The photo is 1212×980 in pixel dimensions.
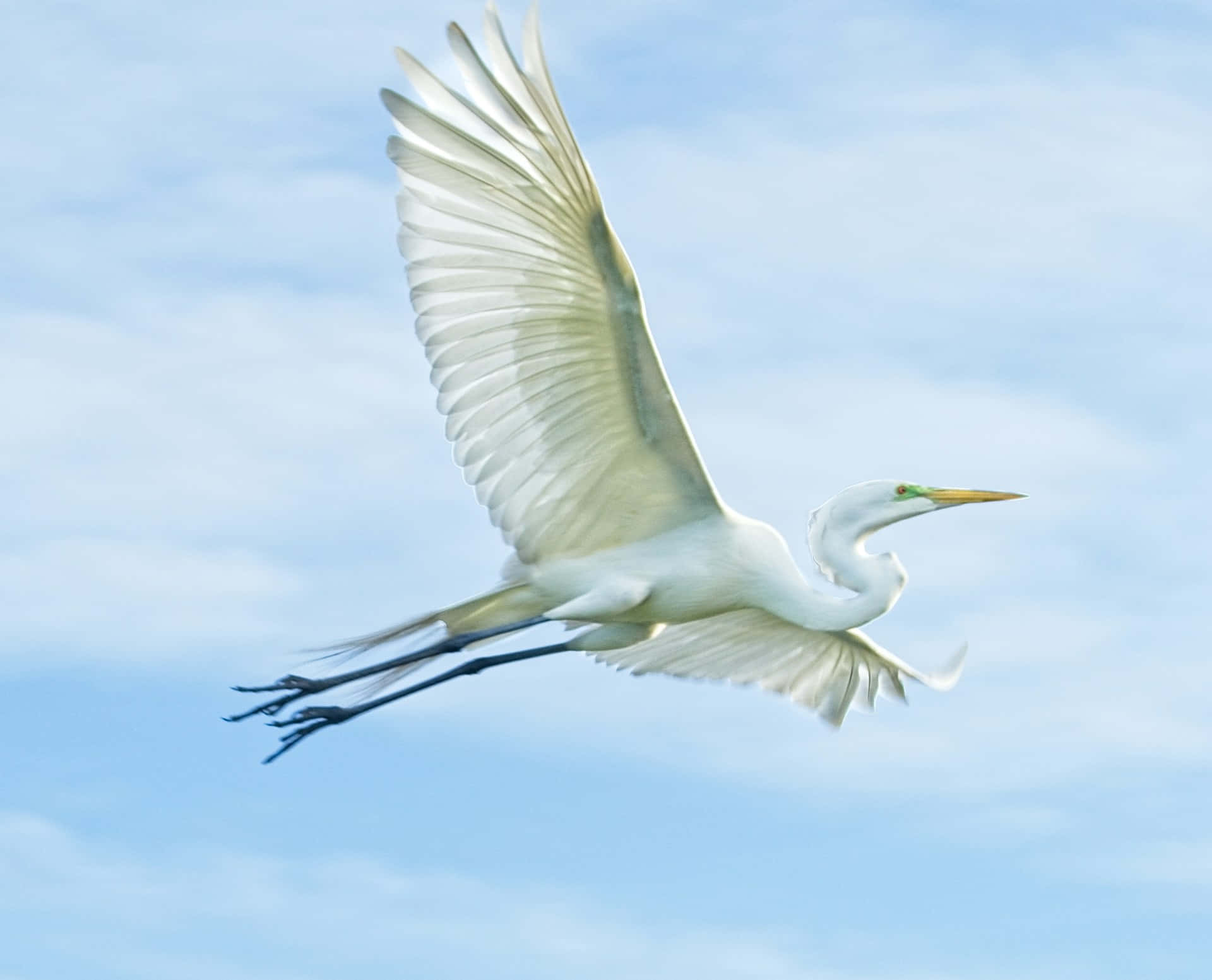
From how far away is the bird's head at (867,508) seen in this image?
1104cm

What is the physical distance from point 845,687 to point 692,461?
9.90 ft

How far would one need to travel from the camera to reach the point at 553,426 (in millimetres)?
10258

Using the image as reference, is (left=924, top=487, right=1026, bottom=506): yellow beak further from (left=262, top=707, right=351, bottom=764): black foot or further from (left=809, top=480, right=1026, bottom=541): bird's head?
(left=262, top=707, right=351, bottom=764): black foot

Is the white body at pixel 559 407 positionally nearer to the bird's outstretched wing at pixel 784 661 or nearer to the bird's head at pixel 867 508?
the bird's head at pixel 867 508

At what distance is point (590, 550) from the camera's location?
10.8 m

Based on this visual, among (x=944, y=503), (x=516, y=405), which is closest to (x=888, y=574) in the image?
(x=944, y=503)

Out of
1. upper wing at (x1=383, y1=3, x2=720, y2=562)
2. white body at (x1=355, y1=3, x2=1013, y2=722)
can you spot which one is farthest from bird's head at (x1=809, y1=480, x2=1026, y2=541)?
upper wing at (x1=383, y1=3, x2=720, y2=562)

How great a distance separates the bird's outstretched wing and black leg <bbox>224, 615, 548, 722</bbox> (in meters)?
1.29

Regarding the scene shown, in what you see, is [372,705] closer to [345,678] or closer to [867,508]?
[345,678]

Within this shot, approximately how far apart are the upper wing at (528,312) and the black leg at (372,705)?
0.84m

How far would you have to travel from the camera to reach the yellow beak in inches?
442

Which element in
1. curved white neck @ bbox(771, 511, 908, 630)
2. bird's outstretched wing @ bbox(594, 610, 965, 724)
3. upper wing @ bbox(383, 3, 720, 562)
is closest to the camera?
upper wing @ bbox(383, 3, 720, 562)

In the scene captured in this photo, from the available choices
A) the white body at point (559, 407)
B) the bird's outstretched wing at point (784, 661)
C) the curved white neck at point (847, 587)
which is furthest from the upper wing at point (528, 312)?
the bird's outstretched wing at point (784, 661)

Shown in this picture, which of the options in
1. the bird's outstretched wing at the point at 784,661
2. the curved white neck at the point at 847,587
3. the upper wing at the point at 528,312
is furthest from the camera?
the bird's outstretched wing at the point at 784,661
